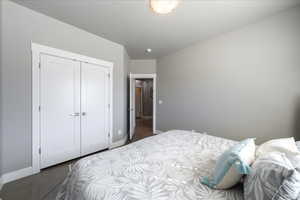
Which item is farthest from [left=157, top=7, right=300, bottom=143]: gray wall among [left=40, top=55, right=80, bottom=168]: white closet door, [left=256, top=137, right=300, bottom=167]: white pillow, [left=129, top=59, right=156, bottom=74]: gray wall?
[left=40, top=55, right=80, bottom=168]: white closet door

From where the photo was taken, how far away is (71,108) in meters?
2.62

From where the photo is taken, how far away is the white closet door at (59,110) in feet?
7.54

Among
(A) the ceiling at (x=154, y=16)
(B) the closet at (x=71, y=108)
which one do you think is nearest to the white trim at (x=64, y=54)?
(B) the closet at (x=71, y=108)

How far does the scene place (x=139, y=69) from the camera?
4.68 metres

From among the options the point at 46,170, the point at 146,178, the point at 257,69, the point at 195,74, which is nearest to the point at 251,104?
the point at 257,69

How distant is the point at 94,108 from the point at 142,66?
7.71 ft

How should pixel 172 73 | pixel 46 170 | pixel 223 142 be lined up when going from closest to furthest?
pixel 223 142 < pixel 46 170 < pixel 172 73

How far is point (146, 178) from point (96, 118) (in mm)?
2380

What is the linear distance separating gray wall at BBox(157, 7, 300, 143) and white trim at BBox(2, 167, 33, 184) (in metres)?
3.39

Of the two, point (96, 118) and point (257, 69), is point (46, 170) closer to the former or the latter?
point (96, 118)

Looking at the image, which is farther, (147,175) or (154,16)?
(154,16)

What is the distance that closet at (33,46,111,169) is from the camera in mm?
2311

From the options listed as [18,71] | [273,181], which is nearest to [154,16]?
[18,71]

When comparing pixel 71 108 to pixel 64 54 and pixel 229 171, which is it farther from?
pixel 229 171
